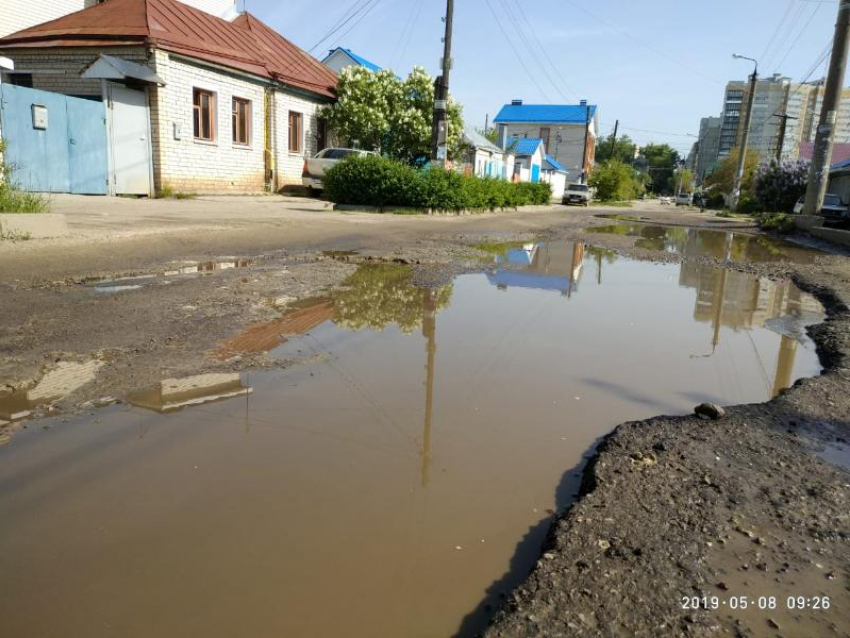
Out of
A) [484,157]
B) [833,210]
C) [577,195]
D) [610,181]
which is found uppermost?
[484,157]

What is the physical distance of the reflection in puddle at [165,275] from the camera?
5.90m

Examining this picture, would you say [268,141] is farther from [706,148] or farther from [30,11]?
[706,148]

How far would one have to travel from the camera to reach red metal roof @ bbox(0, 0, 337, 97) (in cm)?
1727

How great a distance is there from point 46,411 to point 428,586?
2.22 meters

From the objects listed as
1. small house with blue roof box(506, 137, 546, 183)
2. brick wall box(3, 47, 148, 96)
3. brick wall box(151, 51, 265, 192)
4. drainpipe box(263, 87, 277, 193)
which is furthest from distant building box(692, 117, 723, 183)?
brick wall box(3, 47, 148, 96)

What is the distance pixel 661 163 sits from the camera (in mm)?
133750

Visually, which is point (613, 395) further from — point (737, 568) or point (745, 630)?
point (745, 630)

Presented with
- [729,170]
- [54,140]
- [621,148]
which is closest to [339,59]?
[54,140]

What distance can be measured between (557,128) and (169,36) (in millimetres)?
59222

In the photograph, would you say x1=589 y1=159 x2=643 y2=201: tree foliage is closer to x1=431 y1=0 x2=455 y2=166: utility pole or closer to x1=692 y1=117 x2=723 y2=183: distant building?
x1=431 y1=0 x2=455 y2=166: utility pole

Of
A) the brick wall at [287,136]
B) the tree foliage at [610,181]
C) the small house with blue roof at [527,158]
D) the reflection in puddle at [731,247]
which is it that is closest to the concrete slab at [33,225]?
the reflection in puddle at [731,247]

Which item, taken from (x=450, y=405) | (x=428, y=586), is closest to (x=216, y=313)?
(x=450, y=405)

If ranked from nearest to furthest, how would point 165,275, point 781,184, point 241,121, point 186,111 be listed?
point 165,275
point 186,111
point 241,121
point 781,184

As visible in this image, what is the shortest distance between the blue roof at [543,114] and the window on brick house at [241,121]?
2143 inches
